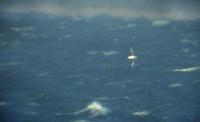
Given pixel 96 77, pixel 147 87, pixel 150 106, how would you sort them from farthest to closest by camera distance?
pixel 96 77, pixel 147 87, pixel 150 106

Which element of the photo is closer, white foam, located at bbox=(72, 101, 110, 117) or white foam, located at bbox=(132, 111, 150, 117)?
white foam, located at bbox=(132, 111, 150, 117)

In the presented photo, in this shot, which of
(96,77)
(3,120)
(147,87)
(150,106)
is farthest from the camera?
(96,77)

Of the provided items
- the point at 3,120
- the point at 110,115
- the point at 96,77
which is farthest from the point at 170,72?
the point at 3,120

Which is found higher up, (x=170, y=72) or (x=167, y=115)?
(x=170, y=72)

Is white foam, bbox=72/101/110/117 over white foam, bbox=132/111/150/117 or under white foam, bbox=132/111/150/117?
over

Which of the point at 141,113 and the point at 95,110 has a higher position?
the point at 95,110

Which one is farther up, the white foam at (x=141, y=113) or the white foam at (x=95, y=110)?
the white foam at (x=95, y=110)

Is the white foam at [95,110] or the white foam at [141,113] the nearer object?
the white foam at [141,113]

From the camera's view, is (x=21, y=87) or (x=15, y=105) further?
(x=21, y=87)

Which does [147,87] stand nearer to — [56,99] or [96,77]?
[96,77]
